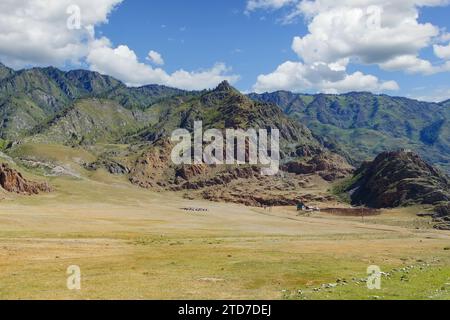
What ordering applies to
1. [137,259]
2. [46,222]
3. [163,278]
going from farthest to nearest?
[46,222] → [137,259] → [163,278]

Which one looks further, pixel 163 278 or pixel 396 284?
pixel 163 278

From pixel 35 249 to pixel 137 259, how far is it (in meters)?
16.2

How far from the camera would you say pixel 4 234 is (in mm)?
85438

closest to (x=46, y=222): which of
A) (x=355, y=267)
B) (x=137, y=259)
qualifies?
(x=137, y=259)

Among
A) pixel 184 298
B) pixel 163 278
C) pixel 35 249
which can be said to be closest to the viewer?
pixel 184 298

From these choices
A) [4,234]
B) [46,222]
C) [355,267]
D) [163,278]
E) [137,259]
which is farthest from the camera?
[46,222]

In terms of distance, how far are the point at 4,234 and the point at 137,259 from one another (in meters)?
36.2

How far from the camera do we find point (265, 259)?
208ft
